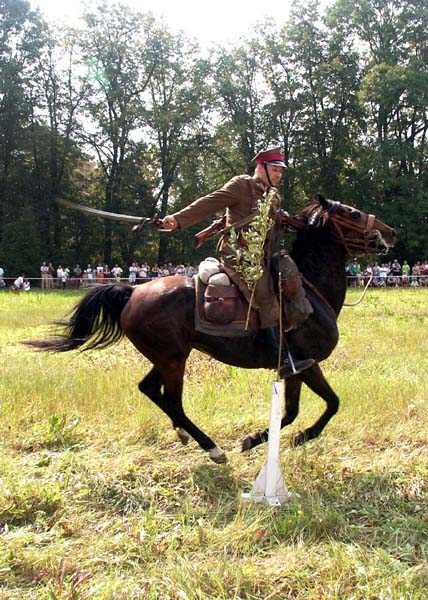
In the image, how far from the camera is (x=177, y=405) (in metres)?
5.29

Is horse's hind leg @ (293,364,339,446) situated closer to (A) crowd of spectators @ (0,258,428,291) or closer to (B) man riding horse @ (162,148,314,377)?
(B) man riding horse @ (162,148,314,377)

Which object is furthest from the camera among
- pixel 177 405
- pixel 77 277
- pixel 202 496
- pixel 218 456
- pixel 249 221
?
pixel 77 277

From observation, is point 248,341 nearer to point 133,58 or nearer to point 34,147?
point 34,147

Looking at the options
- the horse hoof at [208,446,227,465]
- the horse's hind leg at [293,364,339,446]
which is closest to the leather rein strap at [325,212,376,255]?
the horse's hind leg at [293,364,339,446]

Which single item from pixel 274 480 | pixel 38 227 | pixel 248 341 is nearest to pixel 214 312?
pixel 248 341

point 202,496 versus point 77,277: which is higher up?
point 77,277

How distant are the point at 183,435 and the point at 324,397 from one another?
1.45 meters

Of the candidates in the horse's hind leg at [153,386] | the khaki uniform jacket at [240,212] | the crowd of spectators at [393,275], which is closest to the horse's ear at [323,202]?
the khaki uniform jacket at [240,212]

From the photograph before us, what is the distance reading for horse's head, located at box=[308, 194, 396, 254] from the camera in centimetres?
543

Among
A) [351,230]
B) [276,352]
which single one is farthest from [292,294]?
[351,230]

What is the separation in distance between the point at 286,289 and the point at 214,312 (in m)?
0.70

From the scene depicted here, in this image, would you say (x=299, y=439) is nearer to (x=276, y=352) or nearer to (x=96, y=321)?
(x=276, y=352)

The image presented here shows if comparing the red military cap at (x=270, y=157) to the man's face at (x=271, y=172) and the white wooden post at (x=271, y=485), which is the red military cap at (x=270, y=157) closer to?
the man's face at (x=271, y=172)

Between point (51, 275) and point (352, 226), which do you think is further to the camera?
point (51, 275)
